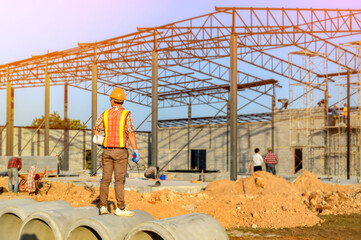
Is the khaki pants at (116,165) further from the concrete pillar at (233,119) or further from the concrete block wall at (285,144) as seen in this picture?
the concrete block wall at (285,144)

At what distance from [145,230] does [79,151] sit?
32.9 m

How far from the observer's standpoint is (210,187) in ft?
48.9

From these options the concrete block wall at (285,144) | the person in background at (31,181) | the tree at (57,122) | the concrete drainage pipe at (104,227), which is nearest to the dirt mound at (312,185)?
the person in background at (31,181)

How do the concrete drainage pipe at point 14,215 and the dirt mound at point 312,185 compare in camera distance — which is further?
the dirt mound at point 312,185

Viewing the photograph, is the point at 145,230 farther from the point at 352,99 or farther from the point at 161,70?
the point at 161,70

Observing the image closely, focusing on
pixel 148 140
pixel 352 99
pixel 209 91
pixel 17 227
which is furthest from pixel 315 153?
pixel 17 227

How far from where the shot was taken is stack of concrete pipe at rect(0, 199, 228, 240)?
15.8ft

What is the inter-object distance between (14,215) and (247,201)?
21.4ft

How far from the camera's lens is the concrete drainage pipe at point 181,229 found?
464cm

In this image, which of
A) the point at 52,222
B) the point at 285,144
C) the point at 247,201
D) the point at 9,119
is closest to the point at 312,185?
the point at 247,201

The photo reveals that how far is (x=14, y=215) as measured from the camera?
683 centimetres

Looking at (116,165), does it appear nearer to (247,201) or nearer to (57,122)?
(247,201)

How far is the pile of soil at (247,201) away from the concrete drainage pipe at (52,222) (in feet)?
7.19

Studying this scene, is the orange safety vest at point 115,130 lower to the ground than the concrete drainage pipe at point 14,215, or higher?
higher
